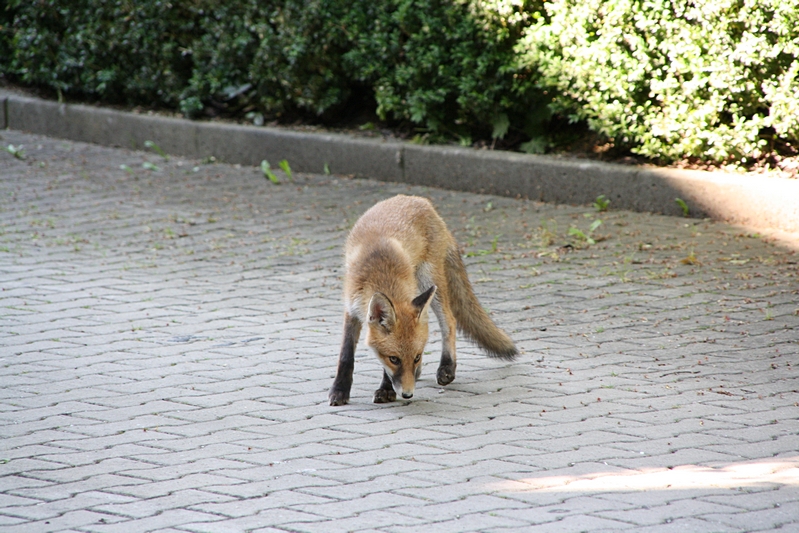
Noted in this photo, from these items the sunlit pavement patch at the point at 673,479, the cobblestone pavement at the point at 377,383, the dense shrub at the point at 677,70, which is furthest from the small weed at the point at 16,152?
the sunlit pavement patch at the point at 673,479

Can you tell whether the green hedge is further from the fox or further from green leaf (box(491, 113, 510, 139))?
the fox

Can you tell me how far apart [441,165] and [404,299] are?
5375 mm

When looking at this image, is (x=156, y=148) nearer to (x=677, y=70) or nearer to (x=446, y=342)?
(x=677, y=70)

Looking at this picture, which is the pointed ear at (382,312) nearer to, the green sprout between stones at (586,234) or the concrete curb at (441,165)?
the green sprout between stones at (586,234)

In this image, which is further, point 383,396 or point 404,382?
point 383,396

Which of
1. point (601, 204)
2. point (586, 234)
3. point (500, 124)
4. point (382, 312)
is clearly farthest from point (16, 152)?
point (382, 312)

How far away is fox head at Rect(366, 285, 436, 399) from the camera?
4.54 m

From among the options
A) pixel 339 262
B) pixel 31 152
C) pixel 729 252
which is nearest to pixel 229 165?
pixel 31 152

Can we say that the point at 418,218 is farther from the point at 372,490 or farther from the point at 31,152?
the point at 31,152

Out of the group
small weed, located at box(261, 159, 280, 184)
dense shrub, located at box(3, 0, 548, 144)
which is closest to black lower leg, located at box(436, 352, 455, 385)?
dense shrub, located at box(3, 0, 548, 144)

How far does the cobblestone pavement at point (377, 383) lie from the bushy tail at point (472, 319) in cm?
17

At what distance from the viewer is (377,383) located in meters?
5.18

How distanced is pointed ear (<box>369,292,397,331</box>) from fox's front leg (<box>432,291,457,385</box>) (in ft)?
2.05

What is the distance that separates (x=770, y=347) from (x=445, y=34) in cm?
556
